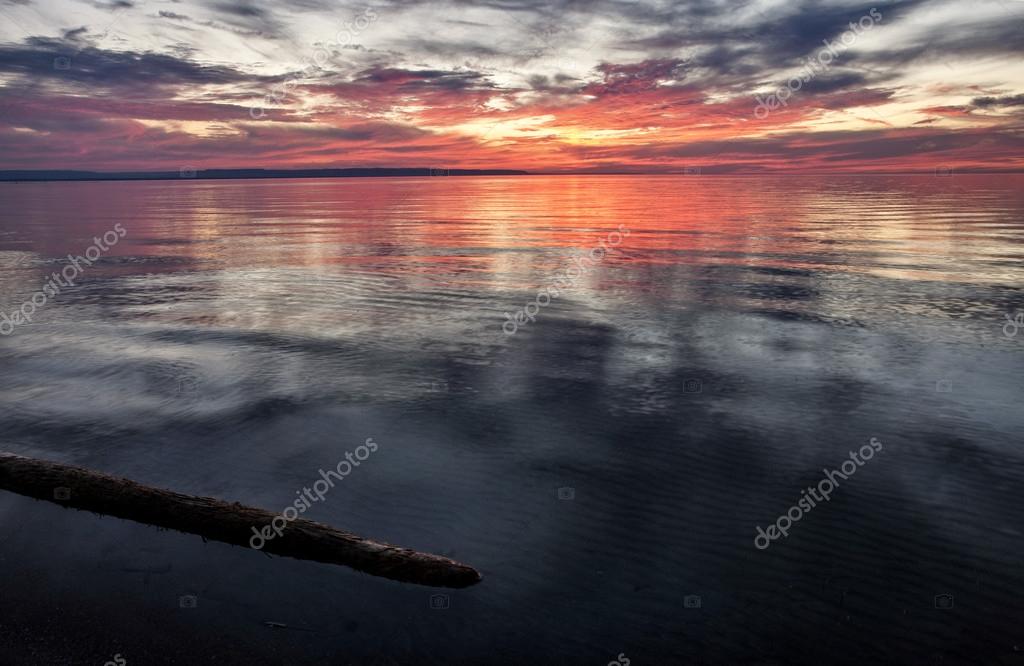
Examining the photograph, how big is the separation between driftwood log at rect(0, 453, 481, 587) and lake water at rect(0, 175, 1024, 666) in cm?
17

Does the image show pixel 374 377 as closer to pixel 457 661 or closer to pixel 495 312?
pixel 495 312

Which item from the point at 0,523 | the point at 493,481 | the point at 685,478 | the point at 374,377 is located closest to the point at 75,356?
the point at 374,377

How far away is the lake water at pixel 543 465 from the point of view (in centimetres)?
677

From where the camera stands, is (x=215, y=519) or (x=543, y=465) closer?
(x=215, y=519)

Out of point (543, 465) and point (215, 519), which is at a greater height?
point (215, 519)

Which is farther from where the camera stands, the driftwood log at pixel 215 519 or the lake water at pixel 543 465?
the driftwood log at pixel 215 519

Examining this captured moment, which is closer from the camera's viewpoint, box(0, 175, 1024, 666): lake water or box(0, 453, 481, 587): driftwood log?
box(0, 175, 1024, 666): lake water

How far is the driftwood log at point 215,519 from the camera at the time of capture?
756 cm

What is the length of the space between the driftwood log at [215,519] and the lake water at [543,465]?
0.17 meters

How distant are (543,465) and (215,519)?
4.76 m

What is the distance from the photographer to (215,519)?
8328 millimetres

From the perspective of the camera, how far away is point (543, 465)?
34.4 feet

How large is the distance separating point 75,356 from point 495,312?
37.8 ft

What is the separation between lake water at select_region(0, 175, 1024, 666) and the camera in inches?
267
